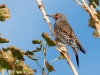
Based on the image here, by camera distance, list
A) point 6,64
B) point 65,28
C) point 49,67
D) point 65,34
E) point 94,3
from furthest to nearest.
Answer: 1. point 65,28
2. point 65,34
3. point 94,3
4. point 49,67
5. point 6,64

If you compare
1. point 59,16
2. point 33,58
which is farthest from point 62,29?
point 33,58

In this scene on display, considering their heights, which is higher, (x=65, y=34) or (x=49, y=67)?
(x=49, y=67)

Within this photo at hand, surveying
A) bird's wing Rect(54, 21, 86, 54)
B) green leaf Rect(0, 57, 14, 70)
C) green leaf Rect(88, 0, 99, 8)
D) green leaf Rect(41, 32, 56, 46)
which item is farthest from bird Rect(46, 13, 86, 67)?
green leaf Rect(0, 57, 14, 70)

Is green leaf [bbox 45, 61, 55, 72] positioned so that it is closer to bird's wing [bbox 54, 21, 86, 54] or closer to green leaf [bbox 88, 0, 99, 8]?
green leaf [bbox 88, 0, 99, 8]

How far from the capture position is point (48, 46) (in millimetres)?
3088

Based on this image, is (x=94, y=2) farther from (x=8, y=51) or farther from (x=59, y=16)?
(x=59, y=16)

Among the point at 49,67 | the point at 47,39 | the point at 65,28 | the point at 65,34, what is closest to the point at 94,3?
the point at 47,39

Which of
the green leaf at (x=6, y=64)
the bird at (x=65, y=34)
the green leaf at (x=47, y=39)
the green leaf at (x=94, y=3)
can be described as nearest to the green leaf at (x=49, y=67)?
the green leaf at (x=47, y=39)

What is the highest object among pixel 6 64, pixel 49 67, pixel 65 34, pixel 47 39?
pixel 47 39

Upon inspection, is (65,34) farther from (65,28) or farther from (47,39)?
(47,39)

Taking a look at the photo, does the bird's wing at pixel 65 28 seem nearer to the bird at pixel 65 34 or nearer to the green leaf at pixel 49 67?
the bird at pixel 65 34

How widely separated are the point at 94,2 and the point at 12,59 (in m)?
1.36

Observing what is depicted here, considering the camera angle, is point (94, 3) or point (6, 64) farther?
point (94, 3)

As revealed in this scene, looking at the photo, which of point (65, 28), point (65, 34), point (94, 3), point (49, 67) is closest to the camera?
point (49, 67)
